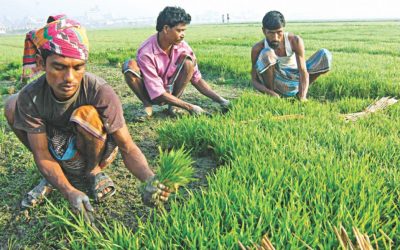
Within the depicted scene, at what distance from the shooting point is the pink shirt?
3428 millimetres

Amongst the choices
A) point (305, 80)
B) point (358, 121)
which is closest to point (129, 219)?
point (358, 121)

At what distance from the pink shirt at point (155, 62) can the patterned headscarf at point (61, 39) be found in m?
1.51

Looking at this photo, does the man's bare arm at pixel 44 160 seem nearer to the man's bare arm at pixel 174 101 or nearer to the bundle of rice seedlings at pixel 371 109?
the man's bare arm at pixel 174 101

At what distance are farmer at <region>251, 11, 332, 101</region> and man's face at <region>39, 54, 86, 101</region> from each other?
2348mm

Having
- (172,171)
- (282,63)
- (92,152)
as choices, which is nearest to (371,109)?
(282,63)

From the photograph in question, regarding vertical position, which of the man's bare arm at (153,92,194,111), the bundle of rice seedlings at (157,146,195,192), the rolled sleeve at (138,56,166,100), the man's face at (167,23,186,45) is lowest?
the bundle of rice seedlings at (157,146,195,192)

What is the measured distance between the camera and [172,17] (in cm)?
321

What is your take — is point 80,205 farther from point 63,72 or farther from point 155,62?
point 155,62

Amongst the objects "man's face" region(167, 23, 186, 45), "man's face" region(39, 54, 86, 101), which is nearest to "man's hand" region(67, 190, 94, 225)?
"man's face" region(39, 54, 86, 101)

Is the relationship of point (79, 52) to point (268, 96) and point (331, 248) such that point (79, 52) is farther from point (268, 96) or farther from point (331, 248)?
point (268, 96)

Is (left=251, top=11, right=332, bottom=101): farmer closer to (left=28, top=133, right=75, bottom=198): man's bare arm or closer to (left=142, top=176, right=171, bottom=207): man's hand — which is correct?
(left=142, top=176, right=171, bottom=207): man's hand

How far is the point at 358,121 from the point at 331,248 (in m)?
1.85

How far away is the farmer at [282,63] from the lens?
3.79m

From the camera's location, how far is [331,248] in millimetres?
1492
